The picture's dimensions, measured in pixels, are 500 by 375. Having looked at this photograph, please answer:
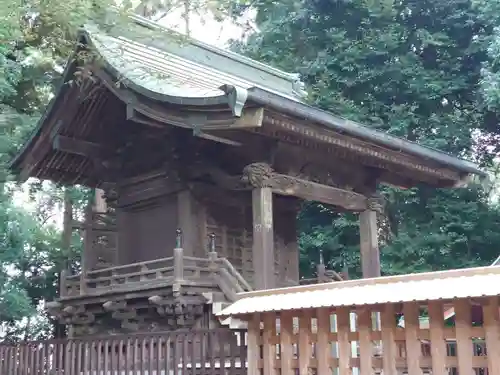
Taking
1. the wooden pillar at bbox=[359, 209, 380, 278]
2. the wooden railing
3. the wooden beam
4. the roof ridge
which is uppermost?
the roof ridge

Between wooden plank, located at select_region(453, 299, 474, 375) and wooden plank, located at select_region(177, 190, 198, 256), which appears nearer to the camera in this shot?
wooden plank, located at select_region(453, 299, 474, 375)

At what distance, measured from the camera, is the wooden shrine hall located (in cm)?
872

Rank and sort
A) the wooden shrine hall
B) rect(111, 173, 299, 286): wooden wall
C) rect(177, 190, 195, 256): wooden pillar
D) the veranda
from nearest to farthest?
the veranda → the wooden shrine hall → rect(177, 190, 195, 256): wooden pillar → rect(111, 173, 299, 286): wooden wall

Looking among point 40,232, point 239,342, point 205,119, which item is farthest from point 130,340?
point 40,232

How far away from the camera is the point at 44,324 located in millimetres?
17766

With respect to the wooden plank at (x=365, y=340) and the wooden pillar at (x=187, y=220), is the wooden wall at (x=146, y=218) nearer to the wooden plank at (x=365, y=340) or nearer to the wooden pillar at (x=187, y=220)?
the wooden pillar at (x=187, y=220)

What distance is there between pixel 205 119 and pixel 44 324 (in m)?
11.9

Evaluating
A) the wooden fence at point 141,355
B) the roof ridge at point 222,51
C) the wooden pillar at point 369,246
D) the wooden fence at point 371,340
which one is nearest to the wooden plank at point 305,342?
the wooden fence at point 371,340

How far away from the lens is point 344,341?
5430 mm

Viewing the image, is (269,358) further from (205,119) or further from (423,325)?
(205,119)

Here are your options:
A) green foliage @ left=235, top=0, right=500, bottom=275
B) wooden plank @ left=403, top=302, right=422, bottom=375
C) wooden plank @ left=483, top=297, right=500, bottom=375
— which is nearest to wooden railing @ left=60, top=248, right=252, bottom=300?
wooden plank @ left=403, top=302, right=422, bottom=375

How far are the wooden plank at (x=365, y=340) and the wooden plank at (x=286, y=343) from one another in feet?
2.17

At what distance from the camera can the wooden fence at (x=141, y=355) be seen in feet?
21.0

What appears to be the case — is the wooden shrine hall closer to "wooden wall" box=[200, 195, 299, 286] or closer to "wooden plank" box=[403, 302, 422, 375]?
"wooden wall" box=[200, 195, 299, 286]
